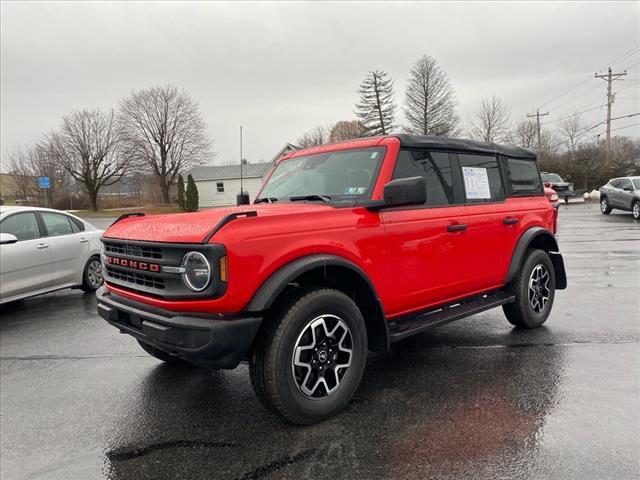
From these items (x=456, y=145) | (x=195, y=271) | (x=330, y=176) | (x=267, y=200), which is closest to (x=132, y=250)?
(x=195, y=271)

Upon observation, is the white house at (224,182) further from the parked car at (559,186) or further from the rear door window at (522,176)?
the rear door window at (522,176)

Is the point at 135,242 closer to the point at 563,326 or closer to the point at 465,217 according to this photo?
the point at 465,217

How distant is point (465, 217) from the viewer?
407 centimetres

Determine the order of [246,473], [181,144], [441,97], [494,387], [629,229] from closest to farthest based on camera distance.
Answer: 1. [246,473]
2. [494,387]
3. [629,229]
4. [441,97]
5. [181,144]

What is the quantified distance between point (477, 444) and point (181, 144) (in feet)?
173

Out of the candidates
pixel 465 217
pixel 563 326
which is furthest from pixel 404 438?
pixel 563 326

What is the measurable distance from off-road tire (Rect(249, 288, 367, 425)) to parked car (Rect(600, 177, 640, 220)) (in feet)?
62.9

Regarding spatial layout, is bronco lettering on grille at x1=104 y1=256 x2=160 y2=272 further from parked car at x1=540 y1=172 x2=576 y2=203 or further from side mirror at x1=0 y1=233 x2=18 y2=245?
parked car at x1=540 y1=172 x2=576 y2=203

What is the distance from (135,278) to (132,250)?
203mm

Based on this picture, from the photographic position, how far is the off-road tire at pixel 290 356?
2795 millimetres

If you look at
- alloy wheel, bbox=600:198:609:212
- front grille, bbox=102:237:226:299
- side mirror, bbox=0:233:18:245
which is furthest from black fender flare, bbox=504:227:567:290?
alloy wheel, bbox=600:198:609:212

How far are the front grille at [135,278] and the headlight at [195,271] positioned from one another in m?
0.30

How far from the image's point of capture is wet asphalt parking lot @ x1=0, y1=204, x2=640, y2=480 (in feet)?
8.56

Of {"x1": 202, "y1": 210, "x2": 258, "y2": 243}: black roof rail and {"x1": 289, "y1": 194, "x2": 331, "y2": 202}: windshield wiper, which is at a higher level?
{"x1": 289, "y1": 194, "x2": 331, "y2": 202}: windshield wiper
